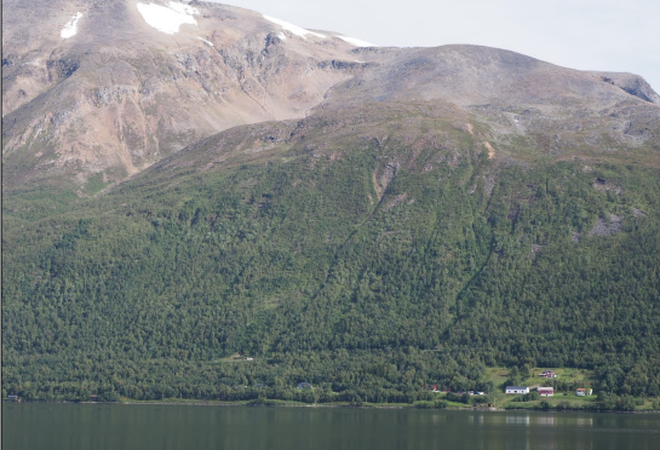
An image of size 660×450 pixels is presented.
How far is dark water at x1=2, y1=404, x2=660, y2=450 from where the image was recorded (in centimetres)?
13262

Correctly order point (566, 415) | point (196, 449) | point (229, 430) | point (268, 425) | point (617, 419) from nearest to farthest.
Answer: point (196, 449), point (229, 430), point (268, 425), point (617, 419), point (566, 415)

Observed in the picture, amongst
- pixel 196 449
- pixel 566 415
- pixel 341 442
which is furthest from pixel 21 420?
pixel 566 415

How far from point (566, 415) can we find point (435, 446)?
230ft

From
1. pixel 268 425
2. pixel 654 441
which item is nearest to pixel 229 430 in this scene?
pixel 268 425

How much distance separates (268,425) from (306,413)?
103 ft

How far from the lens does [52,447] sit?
426 ft

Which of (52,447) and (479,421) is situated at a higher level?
(52,447)

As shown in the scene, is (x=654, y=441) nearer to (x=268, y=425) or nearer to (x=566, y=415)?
(x=566, y=415)

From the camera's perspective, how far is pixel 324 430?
153125 mm

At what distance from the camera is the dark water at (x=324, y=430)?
435ft

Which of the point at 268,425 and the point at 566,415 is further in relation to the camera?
the point at 566,415

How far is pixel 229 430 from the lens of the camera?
507 feet

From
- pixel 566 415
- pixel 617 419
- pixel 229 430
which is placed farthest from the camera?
pixel 566 415

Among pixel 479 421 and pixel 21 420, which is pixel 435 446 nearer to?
pixel 479 421
